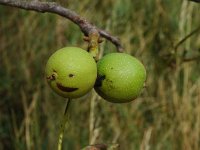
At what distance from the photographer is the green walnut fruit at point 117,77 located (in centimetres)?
134

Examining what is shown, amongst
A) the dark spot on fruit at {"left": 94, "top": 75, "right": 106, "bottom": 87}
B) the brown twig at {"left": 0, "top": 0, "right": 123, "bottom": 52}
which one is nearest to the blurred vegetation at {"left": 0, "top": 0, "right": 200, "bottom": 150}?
the brown twig at {"left": 0, "top": 0, "right": 123, "bottom": 52}

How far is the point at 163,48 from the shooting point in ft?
12.1

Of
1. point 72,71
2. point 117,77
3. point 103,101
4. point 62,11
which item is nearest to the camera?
point 72,71

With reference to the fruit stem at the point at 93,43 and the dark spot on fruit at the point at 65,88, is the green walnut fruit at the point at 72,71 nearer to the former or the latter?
the dark spot on fruit at the point at 65,88

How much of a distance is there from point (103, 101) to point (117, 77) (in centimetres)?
202

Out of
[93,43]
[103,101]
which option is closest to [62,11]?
[93,43]

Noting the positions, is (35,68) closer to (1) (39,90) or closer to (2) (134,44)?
(1) (39,90)

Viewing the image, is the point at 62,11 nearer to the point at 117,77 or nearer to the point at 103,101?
the point at 117,77

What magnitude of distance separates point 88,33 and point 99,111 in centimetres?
198

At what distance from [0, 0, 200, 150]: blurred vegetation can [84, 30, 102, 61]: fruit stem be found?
59.7 inches

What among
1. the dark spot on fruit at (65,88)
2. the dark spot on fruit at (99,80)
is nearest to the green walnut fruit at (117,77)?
the dark spot on fruit at (99,80)

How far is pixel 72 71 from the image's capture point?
48.4 inches

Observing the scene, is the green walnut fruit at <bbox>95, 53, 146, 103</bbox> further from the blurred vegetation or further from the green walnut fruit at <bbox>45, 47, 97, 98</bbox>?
the blurred vegetation

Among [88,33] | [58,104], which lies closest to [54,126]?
[58,104]
